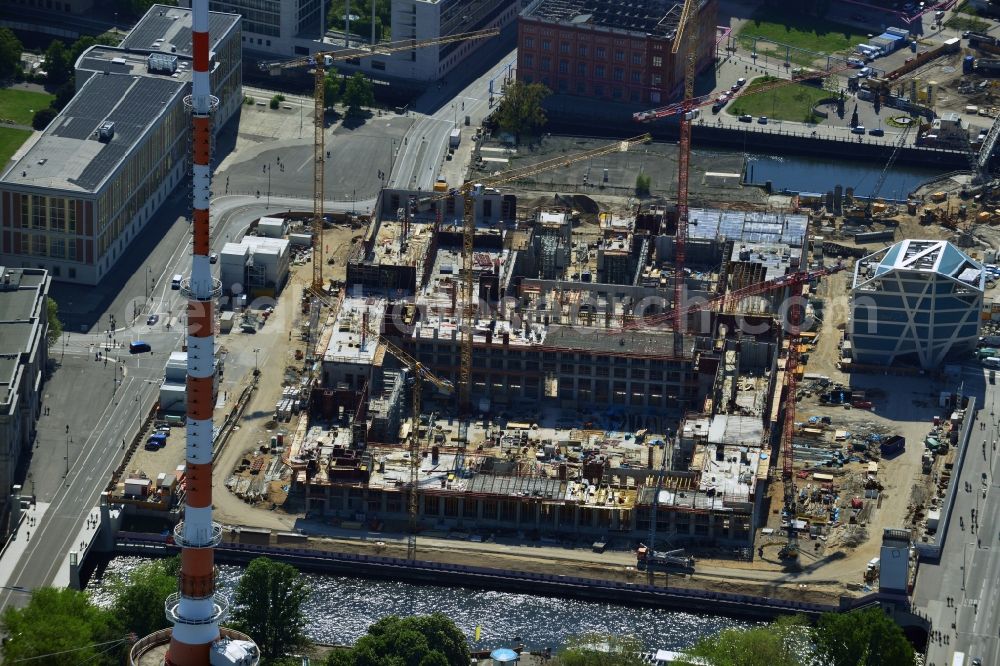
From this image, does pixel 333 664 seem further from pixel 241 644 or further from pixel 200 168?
pixel 200 168

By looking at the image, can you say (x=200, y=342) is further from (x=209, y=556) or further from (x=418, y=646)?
(x=418, y=646)

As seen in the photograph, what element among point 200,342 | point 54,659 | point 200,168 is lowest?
point 54,659

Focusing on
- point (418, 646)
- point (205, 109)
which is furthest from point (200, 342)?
point (418, 646)

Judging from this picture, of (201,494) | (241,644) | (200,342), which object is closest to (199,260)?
(200,342)

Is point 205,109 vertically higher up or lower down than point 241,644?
higher up

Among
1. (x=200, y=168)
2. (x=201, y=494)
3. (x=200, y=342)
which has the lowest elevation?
(x=201, y=494)

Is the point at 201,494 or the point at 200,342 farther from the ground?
the point at 200,342
